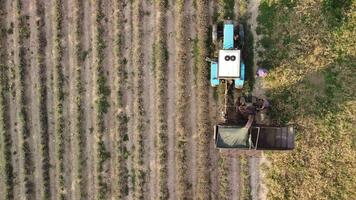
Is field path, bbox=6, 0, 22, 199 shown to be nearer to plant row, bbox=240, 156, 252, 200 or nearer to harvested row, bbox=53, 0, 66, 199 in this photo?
harvested row, bbox=53, 0, 66, 199

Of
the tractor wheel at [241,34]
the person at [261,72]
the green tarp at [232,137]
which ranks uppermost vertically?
the tractor wheel at [241,34]

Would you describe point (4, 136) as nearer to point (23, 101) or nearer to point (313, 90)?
point (23, 101)

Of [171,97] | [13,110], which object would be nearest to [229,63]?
[171,97]

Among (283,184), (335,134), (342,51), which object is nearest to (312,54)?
(342,51)

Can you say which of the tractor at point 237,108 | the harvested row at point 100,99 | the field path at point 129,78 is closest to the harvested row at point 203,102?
the tractor at point 237,108

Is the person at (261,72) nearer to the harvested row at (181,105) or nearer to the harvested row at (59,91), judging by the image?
the harvested row at (181,105)

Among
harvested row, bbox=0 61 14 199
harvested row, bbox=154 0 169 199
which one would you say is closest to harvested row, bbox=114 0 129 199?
harvested row, bbox=154 0 169 199
